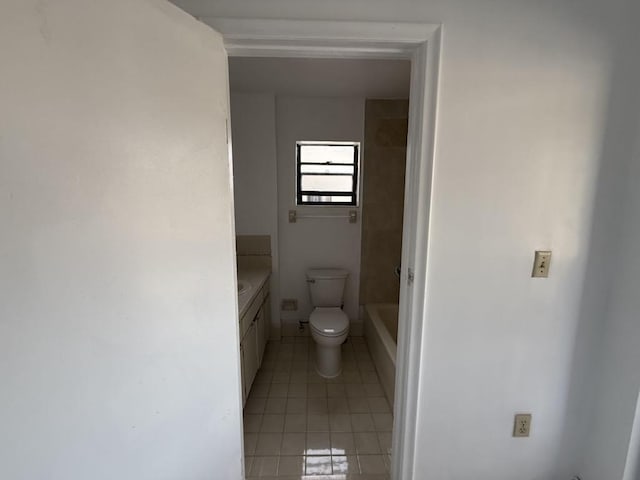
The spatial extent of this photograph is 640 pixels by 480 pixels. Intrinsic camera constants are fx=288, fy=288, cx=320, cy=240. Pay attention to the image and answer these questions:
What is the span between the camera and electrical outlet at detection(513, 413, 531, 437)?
1.31 metres

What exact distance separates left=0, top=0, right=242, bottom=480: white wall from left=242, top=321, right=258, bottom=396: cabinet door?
2.29 feet

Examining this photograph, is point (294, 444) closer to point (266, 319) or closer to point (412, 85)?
point (266, 319)

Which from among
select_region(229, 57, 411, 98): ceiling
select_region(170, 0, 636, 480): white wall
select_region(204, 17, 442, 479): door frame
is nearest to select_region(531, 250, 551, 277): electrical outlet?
select_region(170, 0, 636, 480): white wall

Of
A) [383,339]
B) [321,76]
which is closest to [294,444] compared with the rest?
[383,339]

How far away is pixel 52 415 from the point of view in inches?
27.8

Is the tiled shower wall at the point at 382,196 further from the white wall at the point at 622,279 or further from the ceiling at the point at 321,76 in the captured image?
the white wall at the point at 622,279

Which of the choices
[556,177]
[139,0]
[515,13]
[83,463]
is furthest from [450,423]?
[139,0]

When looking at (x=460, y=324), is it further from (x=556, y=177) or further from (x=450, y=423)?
(x=556, y=177)

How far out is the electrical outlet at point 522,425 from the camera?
1.31 meters

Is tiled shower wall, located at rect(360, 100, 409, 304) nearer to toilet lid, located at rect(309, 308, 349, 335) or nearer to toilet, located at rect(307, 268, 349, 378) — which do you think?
toilet, located at rect(307, 268, 349, 378)

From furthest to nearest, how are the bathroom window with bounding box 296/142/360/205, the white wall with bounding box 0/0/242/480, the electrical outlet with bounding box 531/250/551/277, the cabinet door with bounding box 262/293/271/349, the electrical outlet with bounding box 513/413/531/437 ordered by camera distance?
1. the bathroom window with bounding box 296/142/360/205
2. the cabinet door with bounding box 262/293/271/349
3. the electrical outlet with bounding box 513/413/531/437
4. the electrical outlet with bounding box 531/250/551/277
5. the white wall with bounding box 0/0/242/480

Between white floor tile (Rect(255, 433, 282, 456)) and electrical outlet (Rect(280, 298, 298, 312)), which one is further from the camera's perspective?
electrical outlet (Rect(280, 298, 298, 312))

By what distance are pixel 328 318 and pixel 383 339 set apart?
0.47m

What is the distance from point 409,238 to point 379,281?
5.85ft
